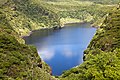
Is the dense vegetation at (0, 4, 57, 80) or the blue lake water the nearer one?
the dense vegetation at (0, 4, 57, 80)

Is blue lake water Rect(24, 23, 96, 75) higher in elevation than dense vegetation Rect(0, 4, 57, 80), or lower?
lower

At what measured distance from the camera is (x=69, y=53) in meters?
154

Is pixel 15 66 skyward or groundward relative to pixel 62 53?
skyward

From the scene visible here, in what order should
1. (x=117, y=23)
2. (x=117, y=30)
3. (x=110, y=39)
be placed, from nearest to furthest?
(x=110, y=39) < (x=117, y=30) < (x=117, y=23)

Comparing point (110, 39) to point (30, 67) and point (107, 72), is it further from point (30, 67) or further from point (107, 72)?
point (107, 72)

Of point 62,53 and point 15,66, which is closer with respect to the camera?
point 15,66

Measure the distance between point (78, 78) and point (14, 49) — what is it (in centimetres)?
3315

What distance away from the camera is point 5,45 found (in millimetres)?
96938

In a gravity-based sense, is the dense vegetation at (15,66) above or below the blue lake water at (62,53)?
→ above

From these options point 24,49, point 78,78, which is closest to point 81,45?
point 24,49

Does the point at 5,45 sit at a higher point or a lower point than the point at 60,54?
higher

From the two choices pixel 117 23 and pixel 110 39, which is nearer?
pixel 110 39

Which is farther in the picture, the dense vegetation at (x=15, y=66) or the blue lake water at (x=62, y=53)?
the blue lake water at (x=62, y=53)

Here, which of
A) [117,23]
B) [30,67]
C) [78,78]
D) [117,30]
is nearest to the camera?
[78,78]
